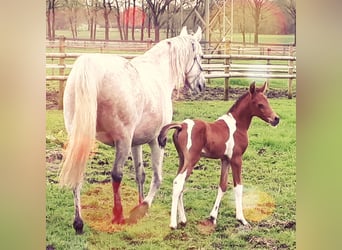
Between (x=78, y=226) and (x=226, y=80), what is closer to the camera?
(x=78, y=226)

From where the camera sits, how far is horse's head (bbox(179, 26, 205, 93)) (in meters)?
2.29

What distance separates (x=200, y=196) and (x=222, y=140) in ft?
0.83

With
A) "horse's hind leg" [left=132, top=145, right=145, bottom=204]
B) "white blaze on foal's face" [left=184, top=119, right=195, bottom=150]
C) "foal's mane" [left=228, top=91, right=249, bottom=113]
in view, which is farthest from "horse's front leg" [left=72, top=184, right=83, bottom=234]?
"foal's mane" [left=228, top=91, right=249, bottom=113]

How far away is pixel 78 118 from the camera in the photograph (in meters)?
Result: 2.14

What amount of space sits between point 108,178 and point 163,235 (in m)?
0.32

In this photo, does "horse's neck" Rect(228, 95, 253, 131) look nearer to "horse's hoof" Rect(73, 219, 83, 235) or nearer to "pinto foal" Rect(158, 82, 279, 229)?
"pinto foal" Rect(158, 82, 279, 229)

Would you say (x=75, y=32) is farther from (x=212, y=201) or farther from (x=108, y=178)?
(x=212, y=201)

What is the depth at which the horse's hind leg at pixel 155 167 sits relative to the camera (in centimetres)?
223

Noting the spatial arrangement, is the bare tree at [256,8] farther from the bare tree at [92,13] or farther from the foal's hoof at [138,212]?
the foal's hoof at [138,212]

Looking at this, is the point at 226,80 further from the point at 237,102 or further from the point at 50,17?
the point at 50,17

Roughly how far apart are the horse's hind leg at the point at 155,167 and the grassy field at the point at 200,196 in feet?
0.07

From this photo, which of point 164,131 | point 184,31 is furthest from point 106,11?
point 164,131

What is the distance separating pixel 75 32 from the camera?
2.19 m
